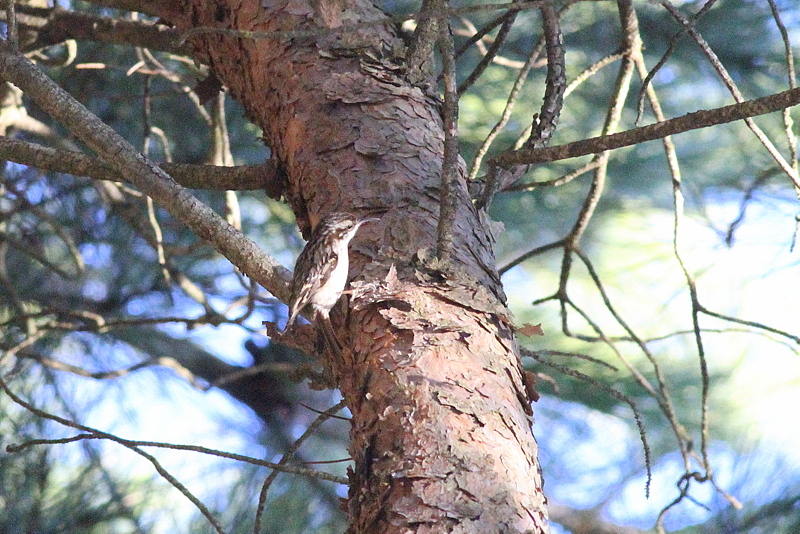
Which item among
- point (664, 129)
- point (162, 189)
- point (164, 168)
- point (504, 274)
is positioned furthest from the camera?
point (504, 274)

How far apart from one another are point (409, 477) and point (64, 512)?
303 cm

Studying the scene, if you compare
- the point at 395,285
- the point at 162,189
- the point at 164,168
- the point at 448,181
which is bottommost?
the point at 395,285

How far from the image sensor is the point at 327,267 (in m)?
1.91

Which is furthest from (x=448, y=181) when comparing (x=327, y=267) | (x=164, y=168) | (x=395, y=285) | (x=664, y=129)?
(x=164, y=168)

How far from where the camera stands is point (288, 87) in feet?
6.25

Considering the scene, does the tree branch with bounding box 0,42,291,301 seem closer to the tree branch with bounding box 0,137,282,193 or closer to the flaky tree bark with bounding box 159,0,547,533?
the tree branch with bounding box 0,137,282,193

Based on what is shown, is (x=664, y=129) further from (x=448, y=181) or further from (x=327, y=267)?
(x=327, y=267)

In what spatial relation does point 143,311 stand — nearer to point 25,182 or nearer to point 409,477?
point 25,182

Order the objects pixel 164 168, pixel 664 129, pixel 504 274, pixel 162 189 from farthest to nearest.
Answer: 1. pixel 504 274
2. pixel 164 168
3. pixel 162 189
4. pixel 664 129

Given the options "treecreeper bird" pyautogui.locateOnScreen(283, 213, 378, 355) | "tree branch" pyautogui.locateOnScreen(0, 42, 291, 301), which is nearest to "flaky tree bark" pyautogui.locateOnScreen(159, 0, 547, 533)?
"treecreeper bird" pyautogui.locateOnScreen(283, 213, 378, 355)

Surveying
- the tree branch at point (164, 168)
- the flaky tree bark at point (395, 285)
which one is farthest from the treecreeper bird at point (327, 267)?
the tree branch at point (164, 168)

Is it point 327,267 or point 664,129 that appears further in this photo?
point 327,267

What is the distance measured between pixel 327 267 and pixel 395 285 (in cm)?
44

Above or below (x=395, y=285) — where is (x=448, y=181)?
above
